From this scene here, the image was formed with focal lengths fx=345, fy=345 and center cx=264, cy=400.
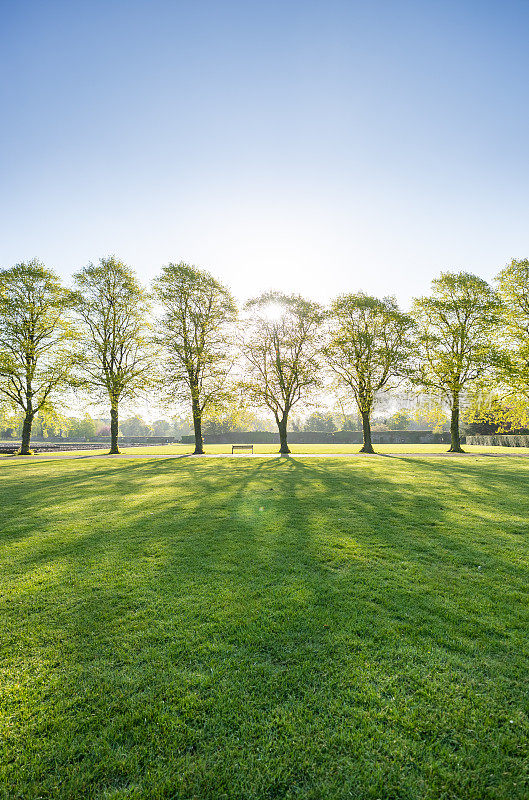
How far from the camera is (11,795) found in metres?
2.16

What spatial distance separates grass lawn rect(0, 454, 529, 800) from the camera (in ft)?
7.48

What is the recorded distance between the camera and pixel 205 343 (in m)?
29.0

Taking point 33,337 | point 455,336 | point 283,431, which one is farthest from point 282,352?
point 33,337

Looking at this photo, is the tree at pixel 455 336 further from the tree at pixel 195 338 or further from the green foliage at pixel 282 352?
the tree at pixel 195 338

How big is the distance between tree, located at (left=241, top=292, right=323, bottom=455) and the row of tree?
8 cm

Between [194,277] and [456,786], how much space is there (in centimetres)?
3029

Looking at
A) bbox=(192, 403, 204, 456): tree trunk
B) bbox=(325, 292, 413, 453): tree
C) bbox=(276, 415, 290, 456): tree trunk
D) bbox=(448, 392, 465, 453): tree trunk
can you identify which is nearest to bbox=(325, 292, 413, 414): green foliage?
bbox=(325, 292, 413, 453): tree

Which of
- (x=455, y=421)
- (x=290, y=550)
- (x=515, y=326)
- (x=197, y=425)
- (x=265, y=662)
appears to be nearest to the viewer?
(x=265, y=662)

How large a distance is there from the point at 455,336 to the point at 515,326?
12.8 ft

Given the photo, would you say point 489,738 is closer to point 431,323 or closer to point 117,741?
point 117,741

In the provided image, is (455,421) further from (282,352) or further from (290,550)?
(290,550)

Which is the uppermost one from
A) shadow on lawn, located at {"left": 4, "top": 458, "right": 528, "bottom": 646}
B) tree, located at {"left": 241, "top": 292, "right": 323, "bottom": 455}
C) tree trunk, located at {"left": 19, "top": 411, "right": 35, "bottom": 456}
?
tree, located at {"left": 241, "top": 292, "right": 323, "bottom": 455}

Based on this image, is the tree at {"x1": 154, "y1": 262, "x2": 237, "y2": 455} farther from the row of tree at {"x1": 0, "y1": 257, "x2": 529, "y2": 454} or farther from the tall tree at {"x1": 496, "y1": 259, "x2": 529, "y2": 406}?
the tall tree at {"x1": 496, "y1": 259, "x2": 529, "y2": 406}

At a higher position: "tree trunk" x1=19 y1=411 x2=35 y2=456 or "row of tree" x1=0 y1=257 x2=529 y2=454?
"row of tree" x1=0 y1=257 x2=529 y2=454
